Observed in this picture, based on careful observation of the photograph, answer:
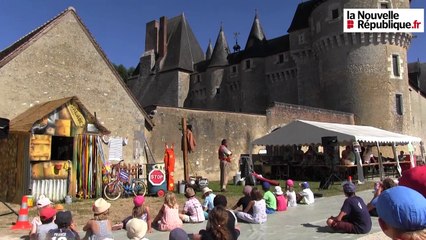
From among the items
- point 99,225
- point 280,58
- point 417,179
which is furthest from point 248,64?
point 417,179

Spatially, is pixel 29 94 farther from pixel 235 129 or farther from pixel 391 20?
pixel 391 20

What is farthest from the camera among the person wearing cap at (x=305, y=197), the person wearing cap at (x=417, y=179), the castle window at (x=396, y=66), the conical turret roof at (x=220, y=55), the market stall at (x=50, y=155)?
the conical turret roof at (x=220, y=55)

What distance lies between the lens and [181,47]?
44.0 m

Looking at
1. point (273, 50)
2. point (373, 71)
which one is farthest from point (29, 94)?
point (273, 50)

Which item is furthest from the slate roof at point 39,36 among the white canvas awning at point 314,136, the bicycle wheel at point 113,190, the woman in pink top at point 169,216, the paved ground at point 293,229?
the woman in pink top at point 169,216

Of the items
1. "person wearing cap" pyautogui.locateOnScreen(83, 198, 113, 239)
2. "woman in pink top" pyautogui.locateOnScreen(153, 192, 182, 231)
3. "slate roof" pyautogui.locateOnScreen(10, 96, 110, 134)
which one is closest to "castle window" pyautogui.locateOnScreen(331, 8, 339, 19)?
"slate roof" pyautogui.locateOnScreen(10, 96, 110, 134)

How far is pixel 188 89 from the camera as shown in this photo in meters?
43.9

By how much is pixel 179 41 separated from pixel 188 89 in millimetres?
5473

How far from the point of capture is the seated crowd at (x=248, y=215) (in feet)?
5.65

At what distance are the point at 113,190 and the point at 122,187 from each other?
32 cm

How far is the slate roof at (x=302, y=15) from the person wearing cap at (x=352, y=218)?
99.1 feet

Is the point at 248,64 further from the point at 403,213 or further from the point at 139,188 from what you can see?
the point at 403,213

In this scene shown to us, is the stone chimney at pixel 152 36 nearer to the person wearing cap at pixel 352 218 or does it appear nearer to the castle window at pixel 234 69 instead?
the castle window at pixel 234 69

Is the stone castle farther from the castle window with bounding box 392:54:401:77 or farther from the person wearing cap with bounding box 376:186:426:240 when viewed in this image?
the person wearing cap with bounding box 376:186:426:240
